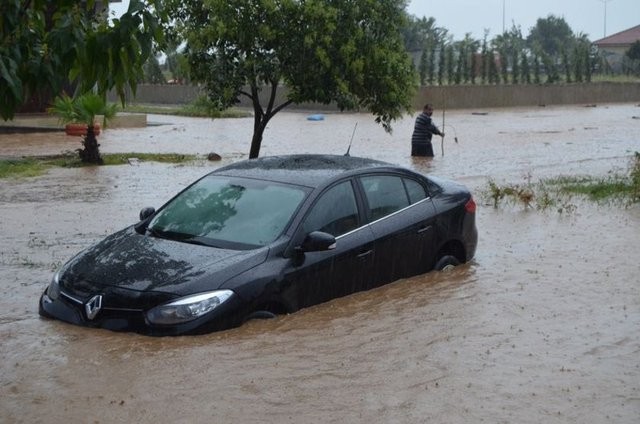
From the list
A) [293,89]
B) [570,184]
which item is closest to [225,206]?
[293,89]

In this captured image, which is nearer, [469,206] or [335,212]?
[335,212]

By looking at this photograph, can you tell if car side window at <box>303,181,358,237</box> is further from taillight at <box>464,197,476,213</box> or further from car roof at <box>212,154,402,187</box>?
taillight at <box>464,197,476,213</box>

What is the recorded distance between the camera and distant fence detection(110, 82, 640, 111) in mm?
56781

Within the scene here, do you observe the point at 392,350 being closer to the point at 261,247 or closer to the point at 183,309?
the point at 261,247

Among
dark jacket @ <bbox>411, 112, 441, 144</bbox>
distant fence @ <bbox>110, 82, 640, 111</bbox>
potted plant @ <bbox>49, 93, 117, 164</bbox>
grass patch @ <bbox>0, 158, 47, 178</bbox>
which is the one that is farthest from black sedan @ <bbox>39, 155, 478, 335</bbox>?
distant fence @ <bbox>110, 82, 640, 111</bbox>

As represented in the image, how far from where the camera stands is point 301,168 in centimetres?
974

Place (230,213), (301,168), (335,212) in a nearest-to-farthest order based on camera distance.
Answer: (230,213) → (335,212) → (301,168)

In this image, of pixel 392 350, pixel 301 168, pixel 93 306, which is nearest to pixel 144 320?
pixel 93 306

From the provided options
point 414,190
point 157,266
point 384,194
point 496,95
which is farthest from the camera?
point 496,95

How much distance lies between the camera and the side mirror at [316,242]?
340 inches

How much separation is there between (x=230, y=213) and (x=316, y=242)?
89cm

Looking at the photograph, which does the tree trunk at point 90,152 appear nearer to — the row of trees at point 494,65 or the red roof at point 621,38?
the row of trees at point 494,65

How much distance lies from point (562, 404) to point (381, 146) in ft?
81.0

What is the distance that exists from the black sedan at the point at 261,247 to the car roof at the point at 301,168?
0.04 feet
